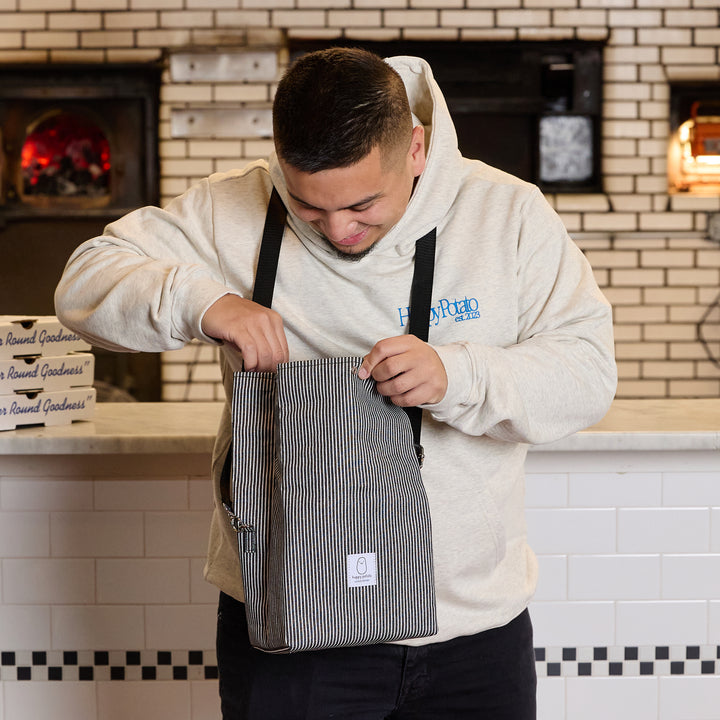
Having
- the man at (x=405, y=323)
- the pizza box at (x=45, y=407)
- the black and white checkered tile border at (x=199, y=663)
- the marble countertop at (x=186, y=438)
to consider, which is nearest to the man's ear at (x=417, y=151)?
the man at (x=405, y=323)

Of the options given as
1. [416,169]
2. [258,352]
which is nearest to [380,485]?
[258,352]

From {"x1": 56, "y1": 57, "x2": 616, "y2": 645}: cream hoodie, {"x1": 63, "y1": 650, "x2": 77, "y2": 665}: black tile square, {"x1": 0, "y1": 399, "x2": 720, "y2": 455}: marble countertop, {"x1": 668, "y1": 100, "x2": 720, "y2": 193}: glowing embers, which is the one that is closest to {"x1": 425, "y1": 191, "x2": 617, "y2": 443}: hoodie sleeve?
{"x1": 56, "y1": 57, "x2": 616, "y2": 645}: cream hoodie

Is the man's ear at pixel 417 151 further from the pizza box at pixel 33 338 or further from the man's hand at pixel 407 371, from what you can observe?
the pizza box at pixel 33 338

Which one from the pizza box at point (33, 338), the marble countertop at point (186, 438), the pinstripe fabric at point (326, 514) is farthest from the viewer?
the pizza box at point (33, 338)

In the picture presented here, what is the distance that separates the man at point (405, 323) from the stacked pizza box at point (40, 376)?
2.61ft

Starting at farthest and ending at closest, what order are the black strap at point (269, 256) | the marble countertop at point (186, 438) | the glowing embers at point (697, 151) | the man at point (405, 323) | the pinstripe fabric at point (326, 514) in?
the glowing embers at point (697, 151), the marble countertop at point (186, 438), the black strap at point (269, 256), the man at point (405, 323), the pinstripe fabric at point (326, 514)

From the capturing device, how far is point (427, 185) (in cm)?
138

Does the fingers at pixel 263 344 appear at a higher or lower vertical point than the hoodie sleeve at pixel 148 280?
lower

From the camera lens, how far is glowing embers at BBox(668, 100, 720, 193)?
177 inches

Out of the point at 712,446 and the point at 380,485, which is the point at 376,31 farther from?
the point at 380,485

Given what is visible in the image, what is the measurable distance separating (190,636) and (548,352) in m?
1.27

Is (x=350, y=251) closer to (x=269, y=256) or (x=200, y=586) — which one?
(x=269, y=256)

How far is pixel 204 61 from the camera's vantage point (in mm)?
4531

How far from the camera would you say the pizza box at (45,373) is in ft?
6.90
